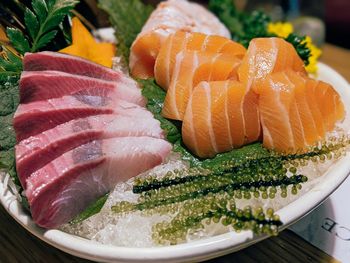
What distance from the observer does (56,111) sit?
150cm

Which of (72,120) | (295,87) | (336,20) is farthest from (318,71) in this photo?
(336,20)

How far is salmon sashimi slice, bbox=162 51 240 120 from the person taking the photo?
5.72 ft

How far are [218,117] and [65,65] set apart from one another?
604 mm

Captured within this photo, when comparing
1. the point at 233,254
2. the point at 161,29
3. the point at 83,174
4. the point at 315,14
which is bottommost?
the point at 233,254

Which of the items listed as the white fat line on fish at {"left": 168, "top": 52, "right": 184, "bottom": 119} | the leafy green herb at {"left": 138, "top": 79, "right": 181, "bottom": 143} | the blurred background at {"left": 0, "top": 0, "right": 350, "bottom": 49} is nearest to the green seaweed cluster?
the leafy green herb at {"left": 138, "top": 79, "right": 181, "bottom": 143}

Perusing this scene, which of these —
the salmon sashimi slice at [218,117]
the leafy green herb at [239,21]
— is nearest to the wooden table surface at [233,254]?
the salmon sashimi slice at [218,117]

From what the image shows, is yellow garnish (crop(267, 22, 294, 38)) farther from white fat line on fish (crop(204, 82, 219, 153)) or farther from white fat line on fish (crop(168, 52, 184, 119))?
white fat line on fish (crop(204, 82, 219, 153))

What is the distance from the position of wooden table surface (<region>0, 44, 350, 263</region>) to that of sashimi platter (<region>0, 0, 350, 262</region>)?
0.28m

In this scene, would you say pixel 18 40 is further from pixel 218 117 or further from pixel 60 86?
pixel 218 117

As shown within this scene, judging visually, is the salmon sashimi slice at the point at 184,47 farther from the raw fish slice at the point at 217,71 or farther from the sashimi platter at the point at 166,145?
the raw fish slice at the point at 217,71

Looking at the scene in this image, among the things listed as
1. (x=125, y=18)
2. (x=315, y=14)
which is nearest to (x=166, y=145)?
(x=125, y=18)

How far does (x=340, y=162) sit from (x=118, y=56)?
1261mm

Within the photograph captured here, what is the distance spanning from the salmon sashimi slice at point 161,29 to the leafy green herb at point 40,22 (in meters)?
0.37

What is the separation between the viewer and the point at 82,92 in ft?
5.24
